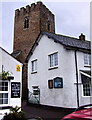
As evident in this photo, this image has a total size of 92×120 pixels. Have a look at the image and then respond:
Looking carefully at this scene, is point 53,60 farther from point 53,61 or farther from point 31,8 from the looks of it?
point 31,8

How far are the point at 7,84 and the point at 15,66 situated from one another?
1019mm

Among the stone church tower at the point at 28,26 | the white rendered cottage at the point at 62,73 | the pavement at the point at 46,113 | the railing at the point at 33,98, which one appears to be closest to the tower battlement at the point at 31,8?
the stone church tower at the point at 28,26

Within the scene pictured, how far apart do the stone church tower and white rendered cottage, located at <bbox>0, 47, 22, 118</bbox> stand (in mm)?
19045

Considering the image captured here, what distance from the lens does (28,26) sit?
30.4m

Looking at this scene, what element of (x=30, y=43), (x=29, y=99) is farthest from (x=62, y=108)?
(x=30, y=43)

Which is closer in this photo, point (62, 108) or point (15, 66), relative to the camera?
point (15, 66)

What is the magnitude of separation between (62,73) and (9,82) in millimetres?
6731

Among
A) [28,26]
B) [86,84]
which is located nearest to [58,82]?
[86,84]

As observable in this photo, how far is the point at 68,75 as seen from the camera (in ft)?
45.3

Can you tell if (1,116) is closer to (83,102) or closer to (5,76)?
(5,76)

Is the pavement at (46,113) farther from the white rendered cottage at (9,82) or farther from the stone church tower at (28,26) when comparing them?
the stone church tower at (28,26)

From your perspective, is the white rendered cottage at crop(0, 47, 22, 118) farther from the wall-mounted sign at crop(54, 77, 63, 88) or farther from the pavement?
the wall-mounted sign at crop(54, 77, 63, 88)

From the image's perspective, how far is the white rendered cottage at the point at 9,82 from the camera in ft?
27.2

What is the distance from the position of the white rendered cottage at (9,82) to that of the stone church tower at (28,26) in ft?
62.5
